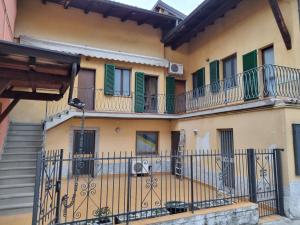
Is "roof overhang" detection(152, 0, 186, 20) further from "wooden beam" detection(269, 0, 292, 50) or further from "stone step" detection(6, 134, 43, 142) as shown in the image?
"stone step" detection(6, 134, 43, 142)

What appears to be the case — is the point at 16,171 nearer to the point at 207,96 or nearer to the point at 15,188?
the point at 15,188

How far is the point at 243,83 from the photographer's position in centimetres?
1020

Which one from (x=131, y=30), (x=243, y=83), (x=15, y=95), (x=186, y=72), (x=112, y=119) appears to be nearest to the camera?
Answer: (x=15, y=95)

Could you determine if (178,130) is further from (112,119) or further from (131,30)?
(131,30)

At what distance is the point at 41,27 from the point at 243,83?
9.89 metres

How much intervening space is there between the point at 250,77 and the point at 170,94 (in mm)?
5301

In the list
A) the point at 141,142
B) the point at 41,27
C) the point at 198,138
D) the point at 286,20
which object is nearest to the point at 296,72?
the point at 286,20

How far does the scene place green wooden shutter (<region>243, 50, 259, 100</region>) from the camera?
951 centimetres

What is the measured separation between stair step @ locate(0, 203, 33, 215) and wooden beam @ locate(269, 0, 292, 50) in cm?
997

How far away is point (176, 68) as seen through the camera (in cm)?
1439

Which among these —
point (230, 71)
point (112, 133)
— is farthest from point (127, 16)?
point (112, 133)

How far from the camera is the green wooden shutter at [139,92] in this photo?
13.3 metres

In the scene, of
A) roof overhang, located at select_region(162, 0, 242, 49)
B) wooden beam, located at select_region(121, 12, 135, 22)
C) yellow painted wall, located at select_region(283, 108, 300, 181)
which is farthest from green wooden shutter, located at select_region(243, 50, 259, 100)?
wooden beam, located at select_region(121, 12, 135, 22)

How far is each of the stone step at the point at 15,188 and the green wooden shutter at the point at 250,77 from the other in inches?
339
